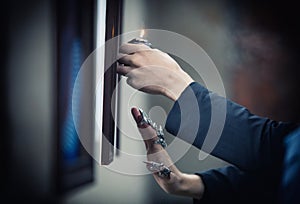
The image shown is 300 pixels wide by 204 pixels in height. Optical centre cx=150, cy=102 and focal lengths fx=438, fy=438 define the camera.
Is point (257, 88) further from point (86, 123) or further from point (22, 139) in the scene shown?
point (22, 139)

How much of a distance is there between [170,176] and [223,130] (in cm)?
18

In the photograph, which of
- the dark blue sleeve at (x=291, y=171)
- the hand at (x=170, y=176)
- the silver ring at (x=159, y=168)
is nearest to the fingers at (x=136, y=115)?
the hand at (x=170, y=176)

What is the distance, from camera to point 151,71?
3.70 ft

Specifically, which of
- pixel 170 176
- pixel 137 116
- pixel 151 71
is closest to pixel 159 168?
pixel 170 176

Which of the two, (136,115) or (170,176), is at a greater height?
(136,115)

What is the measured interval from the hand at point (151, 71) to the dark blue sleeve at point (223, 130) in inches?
1.2

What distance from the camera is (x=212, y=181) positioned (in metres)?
1.12

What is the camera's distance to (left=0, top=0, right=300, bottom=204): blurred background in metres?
1.08

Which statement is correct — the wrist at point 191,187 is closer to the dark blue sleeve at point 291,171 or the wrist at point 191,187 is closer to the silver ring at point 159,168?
the silver ring at point 159,168

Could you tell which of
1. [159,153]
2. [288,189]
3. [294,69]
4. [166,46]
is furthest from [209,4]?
[288,189]

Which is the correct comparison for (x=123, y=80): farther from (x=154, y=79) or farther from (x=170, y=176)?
(x=170, y=176)

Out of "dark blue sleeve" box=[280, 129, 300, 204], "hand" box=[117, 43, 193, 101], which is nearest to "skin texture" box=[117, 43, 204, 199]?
"hand" box=[117, 43, 193, 101]

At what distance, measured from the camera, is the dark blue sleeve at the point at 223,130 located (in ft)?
3.65

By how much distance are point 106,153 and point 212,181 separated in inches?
11.1
